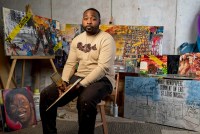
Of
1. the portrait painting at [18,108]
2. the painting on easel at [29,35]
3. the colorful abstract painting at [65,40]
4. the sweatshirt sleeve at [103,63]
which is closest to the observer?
the sweatshirt sleeve at [103,63]

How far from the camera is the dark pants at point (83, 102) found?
60.5 inches

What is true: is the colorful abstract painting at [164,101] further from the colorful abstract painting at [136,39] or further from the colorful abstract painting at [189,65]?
the colorful abstract painting at [136,39]

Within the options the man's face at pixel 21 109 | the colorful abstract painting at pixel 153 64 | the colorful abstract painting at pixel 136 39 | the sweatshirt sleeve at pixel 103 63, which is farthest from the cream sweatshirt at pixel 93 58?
the colorful abstract painting at pixel 136 39

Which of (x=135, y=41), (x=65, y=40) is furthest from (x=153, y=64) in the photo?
(x=65, y=40)

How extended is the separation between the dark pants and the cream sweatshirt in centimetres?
7

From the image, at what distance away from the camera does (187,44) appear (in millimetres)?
2676

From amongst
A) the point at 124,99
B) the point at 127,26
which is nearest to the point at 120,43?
the point at 127,26

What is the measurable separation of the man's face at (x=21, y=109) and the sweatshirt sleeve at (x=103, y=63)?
936 millimetres

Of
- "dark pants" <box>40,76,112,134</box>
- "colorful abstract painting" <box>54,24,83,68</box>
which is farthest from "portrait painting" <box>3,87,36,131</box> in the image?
"colorful abstract painting" <box>54,24,83,68</box>

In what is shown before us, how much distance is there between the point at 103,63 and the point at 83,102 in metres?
0.36

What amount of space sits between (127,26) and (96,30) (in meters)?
1.05

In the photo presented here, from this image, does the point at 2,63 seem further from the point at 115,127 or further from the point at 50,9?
the point at 115,127

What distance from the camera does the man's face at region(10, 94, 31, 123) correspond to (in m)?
2.20

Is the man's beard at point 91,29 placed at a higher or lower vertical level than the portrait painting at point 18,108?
higher
